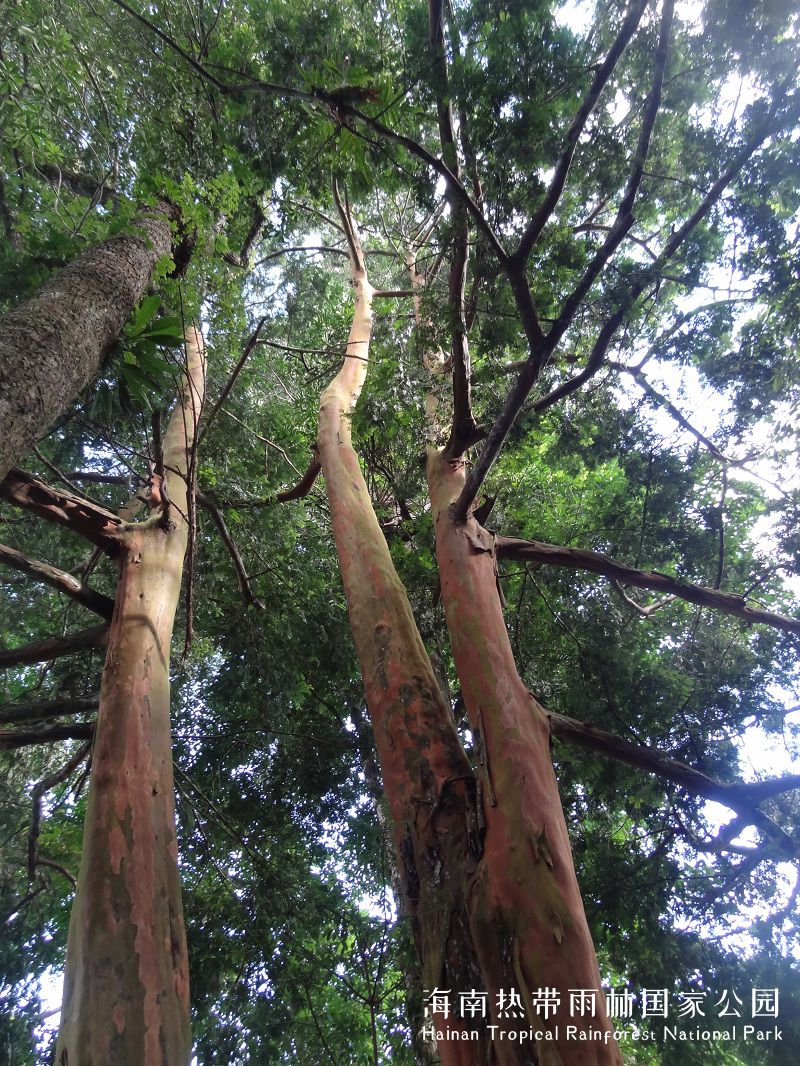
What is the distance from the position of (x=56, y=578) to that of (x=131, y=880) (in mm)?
1851

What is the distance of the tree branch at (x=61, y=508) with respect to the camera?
3.35 metres

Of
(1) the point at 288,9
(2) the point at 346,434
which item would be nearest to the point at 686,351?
(2) the point at 346,434

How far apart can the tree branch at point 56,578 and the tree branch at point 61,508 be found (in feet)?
0.87

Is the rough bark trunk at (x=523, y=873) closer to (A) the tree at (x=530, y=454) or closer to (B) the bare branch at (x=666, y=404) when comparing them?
(A) the tree at (x=530, y=454)

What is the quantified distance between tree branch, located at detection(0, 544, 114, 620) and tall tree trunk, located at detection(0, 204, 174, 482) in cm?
116

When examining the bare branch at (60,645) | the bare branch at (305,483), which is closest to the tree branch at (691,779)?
the bare branch at (60,645)

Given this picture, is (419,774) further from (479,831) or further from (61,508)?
(61,508)

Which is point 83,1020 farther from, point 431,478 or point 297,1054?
point 297,1054

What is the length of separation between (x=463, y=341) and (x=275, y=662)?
14.4 ft

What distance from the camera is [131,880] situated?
2455mm

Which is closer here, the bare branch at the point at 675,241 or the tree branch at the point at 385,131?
the tree branch at the point at 385,131

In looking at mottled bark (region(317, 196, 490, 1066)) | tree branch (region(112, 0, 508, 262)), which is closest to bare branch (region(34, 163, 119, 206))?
tree branch (region(112, 0, 508, 262))

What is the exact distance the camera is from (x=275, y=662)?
22.9ft

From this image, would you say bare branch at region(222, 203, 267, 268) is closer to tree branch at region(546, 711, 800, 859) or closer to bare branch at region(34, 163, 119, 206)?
bare branch at region(34, 163, 119, 206)
